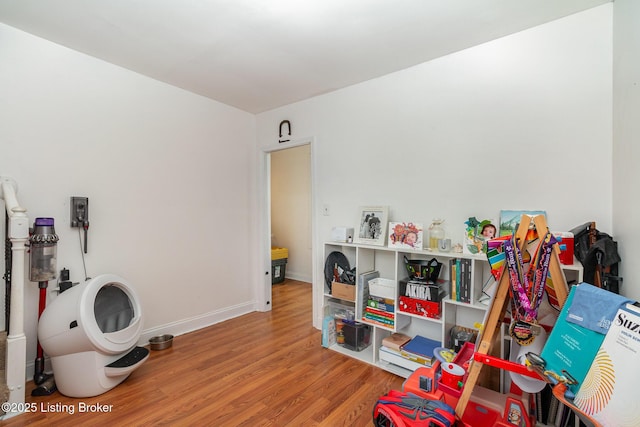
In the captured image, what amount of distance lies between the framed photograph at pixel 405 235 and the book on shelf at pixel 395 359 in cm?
84

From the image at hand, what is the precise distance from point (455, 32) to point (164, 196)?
2883 mm

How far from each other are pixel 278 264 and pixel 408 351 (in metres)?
3.26

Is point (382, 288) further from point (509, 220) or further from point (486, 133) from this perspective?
point (486, 133)

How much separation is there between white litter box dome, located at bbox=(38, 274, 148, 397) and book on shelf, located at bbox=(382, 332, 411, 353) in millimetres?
1858

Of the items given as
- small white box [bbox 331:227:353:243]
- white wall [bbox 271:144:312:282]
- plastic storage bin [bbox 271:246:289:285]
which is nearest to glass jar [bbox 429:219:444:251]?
small white box [bbox 331:227:353:243]

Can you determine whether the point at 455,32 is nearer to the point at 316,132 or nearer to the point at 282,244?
the point at 316,132

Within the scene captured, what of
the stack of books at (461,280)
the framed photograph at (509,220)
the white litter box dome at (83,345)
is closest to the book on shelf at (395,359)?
the stack of books at (461,280)

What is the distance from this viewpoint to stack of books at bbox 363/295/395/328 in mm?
2512

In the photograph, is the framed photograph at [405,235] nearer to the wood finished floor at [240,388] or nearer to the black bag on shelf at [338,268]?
the black bag on shelf at [338,268]

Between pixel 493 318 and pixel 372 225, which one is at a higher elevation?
pixel 372 225

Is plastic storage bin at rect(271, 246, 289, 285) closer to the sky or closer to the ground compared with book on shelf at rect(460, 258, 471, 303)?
closer to the ground

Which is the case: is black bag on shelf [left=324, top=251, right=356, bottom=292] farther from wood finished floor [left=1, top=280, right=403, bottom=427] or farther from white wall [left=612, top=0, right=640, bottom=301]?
white wall [left=612, top=0, right=640, bottom=301]

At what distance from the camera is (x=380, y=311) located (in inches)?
101

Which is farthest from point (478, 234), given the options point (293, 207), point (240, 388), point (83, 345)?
point (293, 207)
